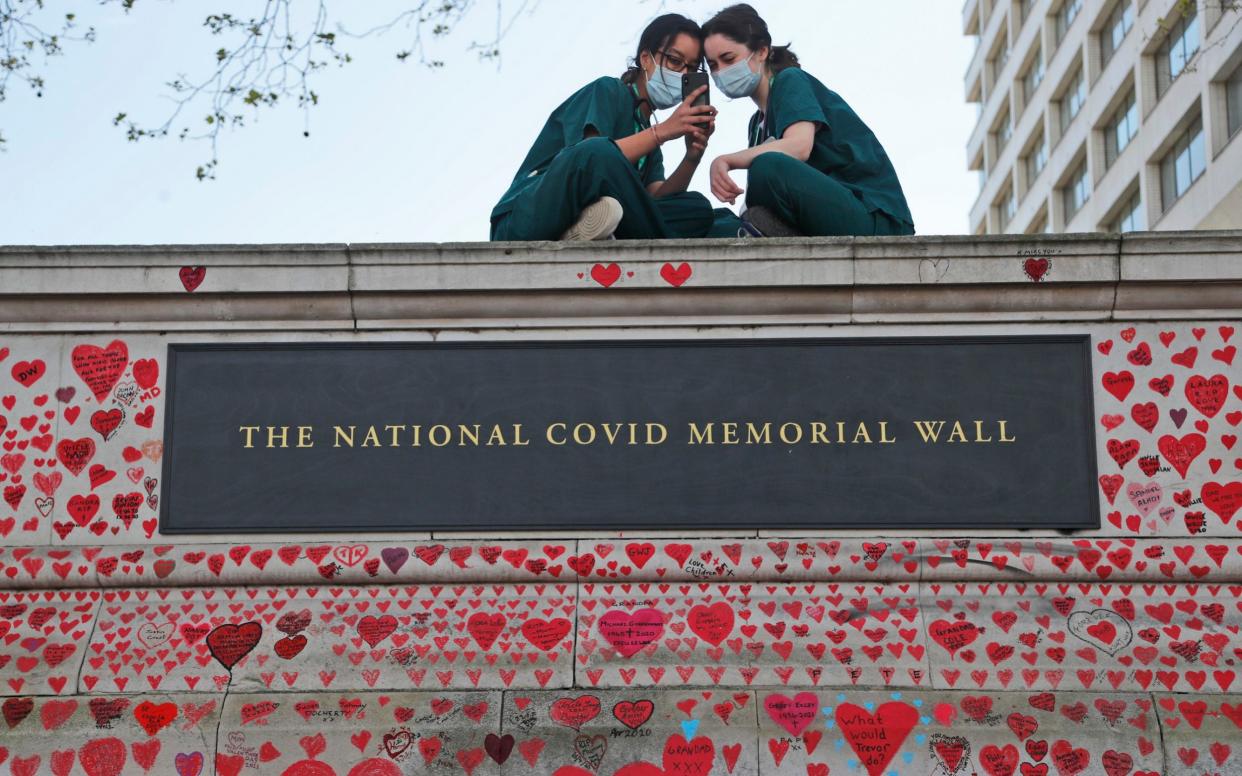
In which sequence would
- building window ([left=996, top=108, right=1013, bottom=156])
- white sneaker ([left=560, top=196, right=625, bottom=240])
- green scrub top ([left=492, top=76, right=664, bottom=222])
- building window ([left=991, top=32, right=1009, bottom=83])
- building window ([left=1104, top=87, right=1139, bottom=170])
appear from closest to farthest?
white sneaker ([left=560, top=196, right=625, bottom=240]) → green scrub top ([left=492, top=76, right=664, bottom=222]) → building window ([left=1104, top=87, right=1139, bottom=170]) → building window ([left=991, top=32, right=1009, bottom=83]) → building window ([left=996, top=108, right=1013, bottom=156])

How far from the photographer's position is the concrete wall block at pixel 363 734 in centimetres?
667

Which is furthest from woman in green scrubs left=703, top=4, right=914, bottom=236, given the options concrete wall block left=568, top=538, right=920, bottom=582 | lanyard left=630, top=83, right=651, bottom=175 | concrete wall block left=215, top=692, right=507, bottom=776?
concrete wall block left=215, top=692, right=507, bottom=776

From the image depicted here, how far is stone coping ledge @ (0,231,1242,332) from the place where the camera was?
753 centimetres

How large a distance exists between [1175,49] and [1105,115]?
19.5ft

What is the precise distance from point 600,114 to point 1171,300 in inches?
122

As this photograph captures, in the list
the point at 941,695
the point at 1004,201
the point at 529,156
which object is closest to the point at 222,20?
the point at 529,156

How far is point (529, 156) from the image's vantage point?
28.6 feet

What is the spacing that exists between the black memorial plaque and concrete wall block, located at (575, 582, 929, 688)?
35 centimetres

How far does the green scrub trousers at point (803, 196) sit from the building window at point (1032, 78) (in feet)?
141

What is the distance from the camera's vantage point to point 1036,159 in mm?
50844

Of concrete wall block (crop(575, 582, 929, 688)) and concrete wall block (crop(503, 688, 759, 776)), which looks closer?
concrete wall block (crop(503, 688, 759, 776))

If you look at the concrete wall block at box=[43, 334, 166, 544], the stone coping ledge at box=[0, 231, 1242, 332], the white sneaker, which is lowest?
the concrete wall block at box=[43, 334, 166, 544]

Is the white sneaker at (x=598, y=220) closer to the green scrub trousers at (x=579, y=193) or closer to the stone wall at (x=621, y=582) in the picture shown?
the green scrub trousers at (x=579, y=193)

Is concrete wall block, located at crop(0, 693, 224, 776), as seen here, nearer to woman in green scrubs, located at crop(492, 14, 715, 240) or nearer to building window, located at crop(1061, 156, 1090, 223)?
woman in green scrubs, located at crop(492, 14, 715, 240)
